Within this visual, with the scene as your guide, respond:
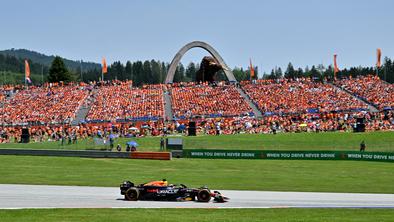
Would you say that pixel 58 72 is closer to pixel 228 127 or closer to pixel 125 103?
pixel 125 103

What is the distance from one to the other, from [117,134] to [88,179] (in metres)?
25.1

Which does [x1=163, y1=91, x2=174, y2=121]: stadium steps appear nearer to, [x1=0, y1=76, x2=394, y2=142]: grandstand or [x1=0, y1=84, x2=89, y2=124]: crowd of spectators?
[x1=0, y1=76, x2=394, y2=142]: grandstand

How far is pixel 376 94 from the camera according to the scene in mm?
69000

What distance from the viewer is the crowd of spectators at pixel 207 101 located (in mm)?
68000

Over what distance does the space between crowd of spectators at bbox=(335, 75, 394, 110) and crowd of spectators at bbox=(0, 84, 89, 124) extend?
103ft

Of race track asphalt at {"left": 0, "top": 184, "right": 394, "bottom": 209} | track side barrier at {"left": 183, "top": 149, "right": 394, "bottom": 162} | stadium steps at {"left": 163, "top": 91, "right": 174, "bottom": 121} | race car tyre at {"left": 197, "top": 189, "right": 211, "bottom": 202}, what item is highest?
stadium steps at {"left": 163, "top": 91, "right": 174, "bottom": 121}

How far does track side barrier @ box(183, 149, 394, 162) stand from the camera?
46.2 m

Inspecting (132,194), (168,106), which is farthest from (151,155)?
(168,106)

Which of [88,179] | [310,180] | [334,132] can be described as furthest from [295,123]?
[88,179]

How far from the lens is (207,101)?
7175cm

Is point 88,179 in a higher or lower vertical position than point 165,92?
lower

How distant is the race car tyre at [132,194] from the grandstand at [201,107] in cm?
3320

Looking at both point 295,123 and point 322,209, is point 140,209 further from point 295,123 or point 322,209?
point 295,123

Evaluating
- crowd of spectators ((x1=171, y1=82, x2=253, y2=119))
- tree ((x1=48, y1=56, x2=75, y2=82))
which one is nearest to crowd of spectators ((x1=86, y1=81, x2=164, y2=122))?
crowd of spectators ((x1=171, y1=82, x2=253, y2=119))
